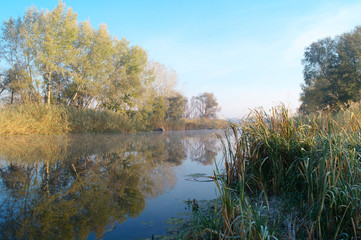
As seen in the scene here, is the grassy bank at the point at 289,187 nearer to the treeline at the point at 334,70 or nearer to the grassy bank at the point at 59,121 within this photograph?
the grassy bank at the point at 59,121

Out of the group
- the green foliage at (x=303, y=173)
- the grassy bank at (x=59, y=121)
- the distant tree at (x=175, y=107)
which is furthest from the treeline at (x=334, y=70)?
the distant tree at (x=175, y=107)

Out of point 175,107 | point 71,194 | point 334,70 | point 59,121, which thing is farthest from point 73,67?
point 334,70

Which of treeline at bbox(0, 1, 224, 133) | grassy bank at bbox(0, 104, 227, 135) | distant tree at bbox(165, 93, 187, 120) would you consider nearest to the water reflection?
grassy bank at bbox(0, 104, 227, 135)

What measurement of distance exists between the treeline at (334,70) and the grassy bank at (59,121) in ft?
42.0

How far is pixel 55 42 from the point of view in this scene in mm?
16516

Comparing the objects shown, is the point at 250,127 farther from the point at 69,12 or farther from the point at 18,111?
the point at 69,12

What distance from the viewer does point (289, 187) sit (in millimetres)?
2199

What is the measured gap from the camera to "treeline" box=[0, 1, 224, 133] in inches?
645

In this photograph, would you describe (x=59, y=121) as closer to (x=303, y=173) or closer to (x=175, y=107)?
(x=303, y=173)

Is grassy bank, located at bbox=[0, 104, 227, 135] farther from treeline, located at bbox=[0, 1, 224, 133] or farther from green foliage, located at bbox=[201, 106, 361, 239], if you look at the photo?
green foliage, located at bbox=[201, 106, 361, 239]

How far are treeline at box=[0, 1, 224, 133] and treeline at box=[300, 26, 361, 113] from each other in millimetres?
16054

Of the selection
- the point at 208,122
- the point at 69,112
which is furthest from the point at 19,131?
the point at 208,122

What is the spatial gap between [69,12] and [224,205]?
20921mm

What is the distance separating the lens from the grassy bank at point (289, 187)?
1.42 meters
